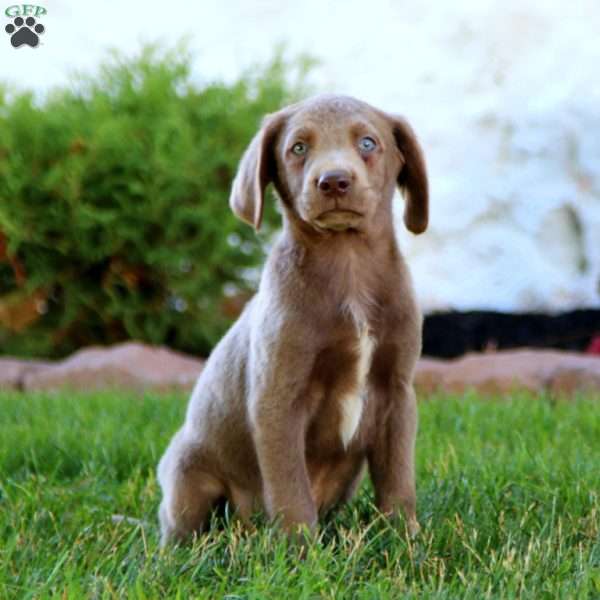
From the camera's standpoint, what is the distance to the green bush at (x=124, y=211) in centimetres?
814

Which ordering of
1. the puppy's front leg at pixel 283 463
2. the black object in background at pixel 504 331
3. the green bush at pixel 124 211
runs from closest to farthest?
the puppy's front leg at pixel 283 463 < the green bush at pixel 124 211 < the black object in background at pixel 504 331

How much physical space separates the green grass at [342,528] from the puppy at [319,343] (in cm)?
14

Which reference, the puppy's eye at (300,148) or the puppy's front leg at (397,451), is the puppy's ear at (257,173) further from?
the puppy's front leg at (397,451)

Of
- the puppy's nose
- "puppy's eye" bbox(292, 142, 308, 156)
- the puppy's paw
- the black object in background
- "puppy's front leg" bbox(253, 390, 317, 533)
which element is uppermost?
"puppy's eye" bbox(292, 142, 308, 156)

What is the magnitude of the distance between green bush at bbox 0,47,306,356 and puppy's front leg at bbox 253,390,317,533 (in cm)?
518

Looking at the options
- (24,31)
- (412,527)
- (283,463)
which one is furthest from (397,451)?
(24,31)

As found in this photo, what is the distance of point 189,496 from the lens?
3.37 metres

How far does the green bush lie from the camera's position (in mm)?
8141

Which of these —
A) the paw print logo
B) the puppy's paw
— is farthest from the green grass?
the paw print logo

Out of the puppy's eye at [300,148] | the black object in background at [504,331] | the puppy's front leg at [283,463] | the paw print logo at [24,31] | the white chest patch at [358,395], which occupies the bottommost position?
the black object in background at [504,331]

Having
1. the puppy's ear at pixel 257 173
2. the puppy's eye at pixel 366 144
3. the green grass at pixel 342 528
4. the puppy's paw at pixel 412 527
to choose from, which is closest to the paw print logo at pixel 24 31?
the green grass at pixel 342 528

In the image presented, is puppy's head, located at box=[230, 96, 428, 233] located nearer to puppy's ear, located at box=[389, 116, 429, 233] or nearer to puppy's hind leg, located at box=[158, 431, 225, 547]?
puppy's ear, located at box=[389, 116, 429, 233]

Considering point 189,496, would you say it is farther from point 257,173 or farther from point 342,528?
point 257,173

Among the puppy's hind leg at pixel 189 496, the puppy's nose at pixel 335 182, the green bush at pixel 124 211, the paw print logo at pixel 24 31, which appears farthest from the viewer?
the green bush at pixel 124 211
